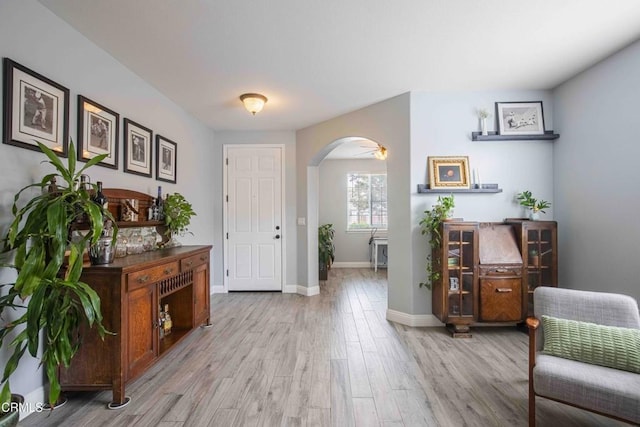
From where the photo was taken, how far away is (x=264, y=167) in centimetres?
480

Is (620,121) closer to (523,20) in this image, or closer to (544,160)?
(544,160)

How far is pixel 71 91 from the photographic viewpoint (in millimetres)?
2201

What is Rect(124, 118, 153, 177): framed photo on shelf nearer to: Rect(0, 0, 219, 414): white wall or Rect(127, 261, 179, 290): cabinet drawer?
Rect(0, 0, 219, 414): white wall

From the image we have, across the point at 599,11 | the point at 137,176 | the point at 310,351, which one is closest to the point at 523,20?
the point at 599,11

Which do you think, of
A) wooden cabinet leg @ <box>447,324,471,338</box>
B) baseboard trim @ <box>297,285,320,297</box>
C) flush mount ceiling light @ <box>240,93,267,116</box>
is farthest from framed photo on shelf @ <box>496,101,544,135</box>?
baseboard trim @ <box>297,285,320,297</box>

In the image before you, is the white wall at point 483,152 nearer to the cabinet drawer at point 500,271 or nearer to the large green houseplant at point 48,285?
the cabinet drawer at point 500,271

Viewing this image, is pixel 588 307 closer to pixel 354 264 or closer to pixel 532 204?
pixel 532 204

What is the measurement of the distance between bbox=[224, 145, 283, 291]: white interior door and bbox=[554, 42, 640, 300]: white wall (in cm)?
374

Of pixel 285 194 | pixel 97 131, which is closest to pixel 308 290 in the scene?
pixel 285 194

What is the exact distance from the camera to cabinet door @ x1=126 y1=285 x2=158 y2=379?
2.01 metres

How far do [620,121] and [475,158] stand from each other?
1192mm

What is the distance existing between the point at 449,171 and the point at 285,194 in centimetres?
254

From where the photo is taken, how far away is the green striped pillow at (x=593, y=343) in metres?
1.62

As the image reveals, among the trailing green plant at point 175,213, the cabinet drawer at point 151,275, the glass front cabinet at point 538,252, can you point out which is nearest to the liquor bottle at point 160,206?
the trailing green plant at point 175,213
